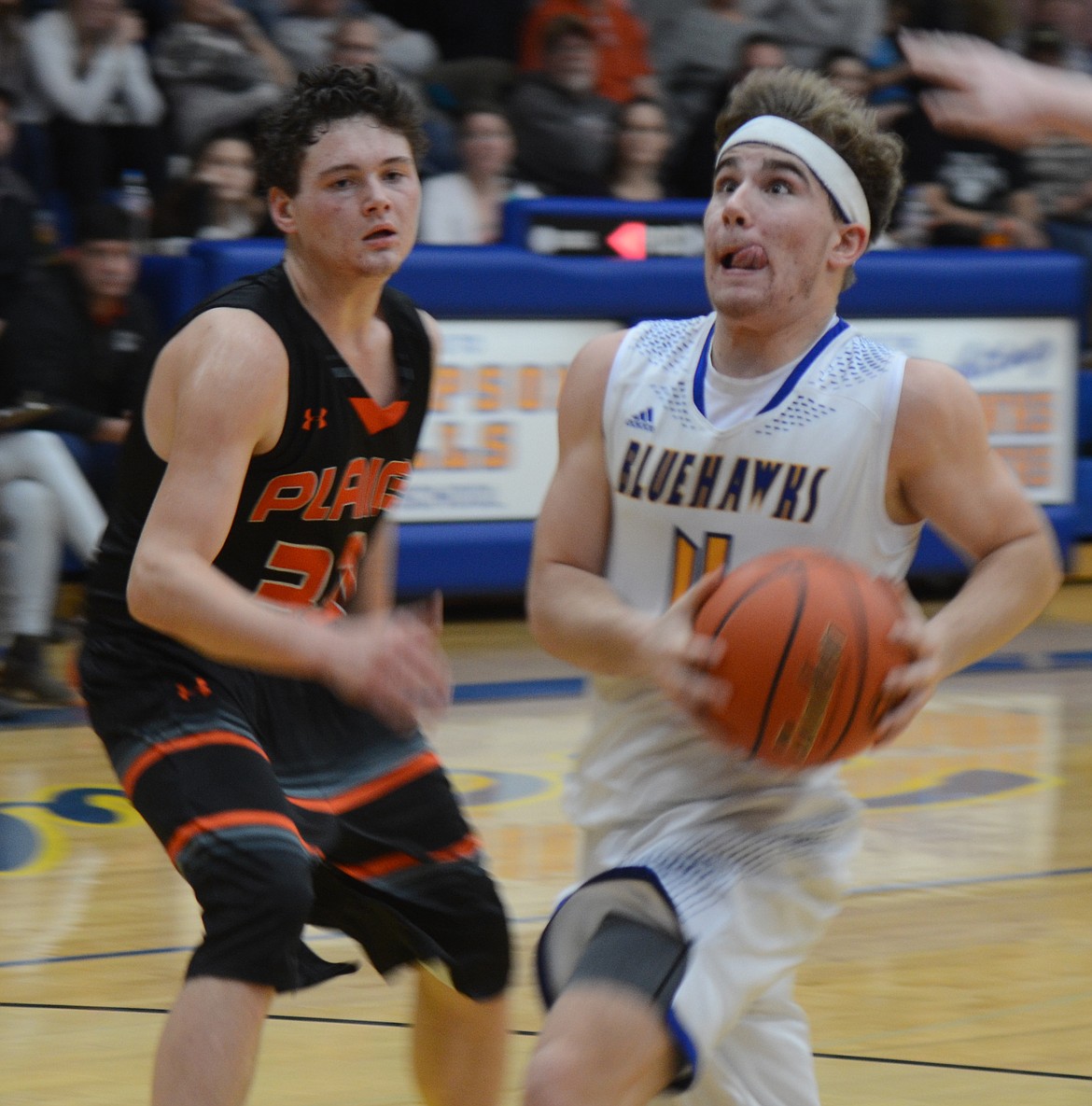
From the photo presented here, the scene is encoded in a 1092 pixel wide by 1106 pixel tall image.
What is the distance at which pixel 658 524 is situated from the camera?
10.00 ft

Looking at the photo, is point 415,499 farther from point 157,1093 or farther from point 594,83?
point 157,1093

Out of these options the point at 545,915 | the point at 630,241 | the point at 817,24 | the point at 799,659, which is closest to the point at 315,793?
the point at 799,659

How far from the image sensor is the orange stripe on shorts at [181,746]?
10.5 feet

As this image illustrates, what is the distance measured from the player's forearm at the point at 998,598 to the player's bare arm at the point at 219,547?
2.47ft

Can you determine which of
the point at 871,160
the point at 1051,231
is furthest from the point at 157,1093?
the point at 1051,231

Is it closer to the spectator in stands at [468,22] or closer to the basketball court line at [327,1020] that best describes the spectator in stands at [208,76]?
the spectator in stands at [468,22]

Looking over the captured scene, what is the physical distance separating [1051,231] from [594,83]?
2.66 meters

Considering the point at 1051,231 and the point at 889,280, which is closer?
the point at 889,280

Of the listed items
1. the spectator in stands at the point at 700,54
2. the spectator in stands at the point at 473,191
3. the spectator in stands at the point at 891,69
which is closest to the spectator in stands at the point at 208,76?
the spectator in stands at the point at 473,191

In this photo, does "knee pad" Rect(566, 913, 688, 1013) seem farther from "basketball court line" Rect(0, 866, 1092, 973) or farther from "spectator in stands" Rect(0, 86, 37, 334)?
"spectator in stands" Rect(0, 86, 37, 334)

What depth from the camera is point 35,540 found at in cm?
736

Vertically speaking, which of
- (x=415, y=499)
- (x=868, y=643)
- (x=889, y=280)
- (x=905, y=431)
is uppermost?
(x=905, y=431)

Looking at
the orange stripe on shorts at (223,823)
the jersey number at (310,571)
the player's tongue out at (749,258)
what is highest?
the player's tongue out at (749,258)

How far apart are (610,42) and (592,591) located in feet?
26.5
